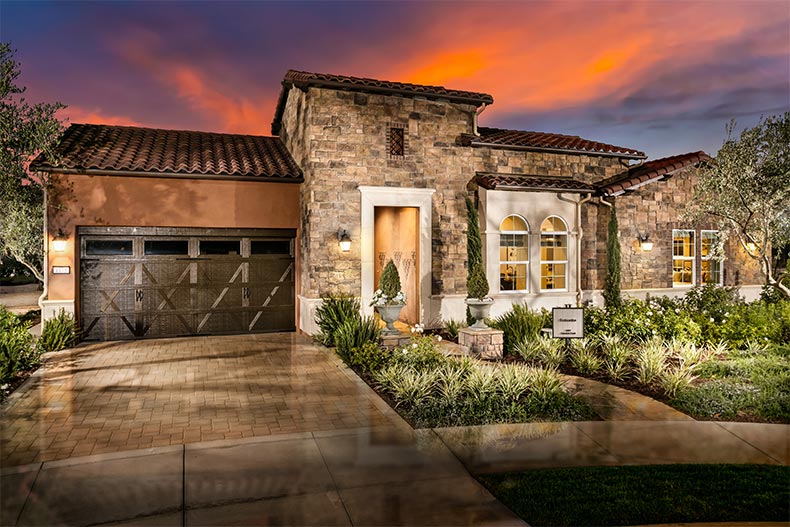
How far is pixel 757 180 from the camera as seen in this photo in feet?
39.5

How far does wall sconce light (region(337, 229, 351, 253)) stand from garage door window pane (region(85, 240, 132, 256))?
5004 millimetres

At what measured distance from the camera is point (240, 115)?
60.3 ft

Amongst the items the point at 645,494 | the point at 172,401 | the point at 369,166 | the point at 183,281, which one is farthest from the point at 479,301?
the point at 183,281

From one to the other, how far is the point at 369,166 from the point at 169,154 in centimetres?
516

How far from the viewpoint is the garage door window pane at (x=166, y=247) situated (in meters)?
12.9

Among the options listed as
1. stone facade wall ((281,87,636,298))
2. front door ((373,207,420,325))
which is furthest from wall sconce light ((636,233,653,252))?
front door ((373,207,420,325))

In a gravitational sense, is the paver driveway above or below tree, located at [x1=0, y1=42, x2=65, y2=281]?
below

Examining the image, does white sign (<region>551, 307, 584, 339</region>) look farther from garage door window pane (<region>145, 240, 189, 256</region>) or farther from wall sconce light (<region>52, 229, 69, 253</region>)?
wall sconce light (<region>52, 229, 69, 253</region>)

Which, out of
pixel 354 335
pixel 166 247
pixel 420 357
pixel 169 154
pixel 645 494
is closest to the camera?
pixel 645 494

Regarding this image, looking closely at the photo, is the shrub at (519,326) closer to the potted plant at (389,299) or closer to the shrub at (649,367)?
the potted plant at (389,299)

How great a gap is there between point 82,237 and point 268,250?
4.26m

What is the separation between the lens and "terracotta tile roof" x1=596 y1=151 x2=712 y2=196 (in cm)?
1483

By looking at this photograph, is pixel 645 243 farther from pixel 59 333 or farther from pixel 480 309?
pixel 59 333

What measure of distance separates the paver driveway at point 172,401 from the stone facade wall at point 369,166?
9.48ft
